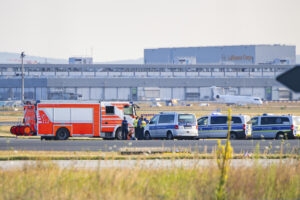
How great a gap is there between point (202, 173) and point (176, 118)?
2322 centimetres

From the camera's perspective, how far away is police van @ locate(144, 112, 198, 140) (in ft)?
123

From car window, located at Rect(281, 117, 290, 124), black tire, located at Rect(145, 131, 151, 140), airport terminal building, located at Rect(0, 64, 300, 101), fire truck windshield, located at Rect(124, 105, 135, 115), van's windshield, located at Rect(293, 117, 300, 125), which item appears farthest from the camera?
airport terminal building, located at Rect(0, 64, 300, 101)

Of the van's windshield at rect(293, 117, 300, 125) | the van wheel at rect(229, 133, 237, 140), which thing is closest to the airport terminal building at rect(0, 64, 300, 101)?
the van wheel at rect(229, 133, 237, 140)

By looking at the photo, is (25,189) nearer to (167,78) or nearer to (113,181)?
(113,181)

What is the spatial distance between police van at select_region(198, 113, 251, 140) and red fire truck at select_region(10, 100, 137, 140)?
5808mm

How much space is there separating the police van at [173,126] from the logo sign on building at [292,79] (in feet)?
89.5

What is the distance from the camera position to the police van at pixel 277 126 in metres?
38.4

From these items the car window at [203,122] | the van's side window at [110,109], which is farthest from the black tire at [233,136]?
the van's side window at [110,109]

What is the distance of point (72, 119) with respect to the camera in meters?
37.6

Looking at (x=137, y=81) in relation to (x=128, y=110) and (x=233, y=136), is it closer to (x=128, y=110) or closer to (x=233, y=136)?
(x=128, y=110)

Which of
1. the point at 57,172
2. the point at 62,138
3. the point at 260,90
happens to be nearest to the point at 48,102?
the point at 62,138

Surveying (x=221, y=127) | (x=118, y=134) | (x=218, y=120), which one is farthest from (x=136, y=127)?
(x=221, y=127)

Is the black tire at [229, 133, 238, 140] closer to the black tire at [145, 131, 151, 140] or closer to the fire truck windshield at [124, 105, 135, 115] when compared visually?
the black tire at [145, 131, 151, 140]

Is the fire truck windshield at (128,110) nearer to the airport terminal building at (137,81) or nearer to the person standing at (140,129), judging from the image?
the person standing at (140,129)
